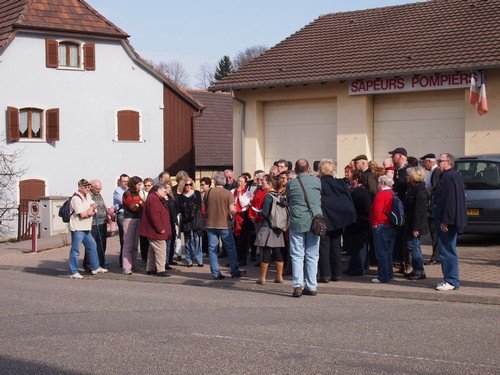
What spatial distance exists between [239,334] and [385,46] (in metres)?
17.8

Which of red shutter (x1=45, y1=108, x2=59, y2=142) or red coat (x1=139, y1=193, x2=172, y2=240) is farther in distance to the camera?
red shutter (x1=45, y1=108, x2=59, y2=142)

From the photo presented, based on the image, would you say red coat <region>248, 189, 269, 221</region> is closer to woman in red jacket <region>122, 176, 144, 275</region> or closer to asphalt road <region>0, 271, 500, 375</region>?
asphalt road <region>0, 271, 500, 375</region>

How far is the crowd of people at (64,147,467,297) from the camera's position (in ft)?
41.7

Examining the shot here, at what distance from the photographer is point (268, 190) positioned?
14227 millimetres

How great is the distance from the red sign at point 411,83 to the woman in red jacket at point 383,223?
10204mm

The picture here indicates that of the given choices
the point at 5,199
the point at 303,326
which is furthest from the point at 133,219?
the point at 5,199

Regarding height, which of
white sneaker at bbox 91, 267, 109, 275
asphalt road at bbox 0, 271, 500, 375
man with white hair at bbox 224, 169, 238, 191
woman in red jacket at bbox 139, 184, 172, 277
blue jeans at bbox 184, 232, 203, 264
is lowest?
white sneaker at bbox 91, 267, 109, 275

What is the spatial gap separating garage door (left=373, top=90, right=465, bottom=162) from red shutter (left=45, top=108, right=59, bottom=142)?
50.5 ft

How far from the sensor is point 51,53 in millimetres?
35469

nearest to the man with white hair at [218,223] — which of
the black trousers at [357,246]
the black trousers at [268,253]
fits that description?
the black trousers at [268,253]

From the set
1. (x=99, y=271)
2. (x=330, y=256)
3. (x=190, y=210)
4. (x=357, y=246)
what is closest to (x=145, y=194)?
(x=190, y=210)

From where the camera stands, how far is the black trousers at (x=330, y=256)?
45.7ft

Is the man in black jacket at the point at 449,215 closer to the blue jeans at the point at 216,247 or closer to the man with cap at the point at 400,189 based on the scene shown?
the man with cap at the point at 400,189

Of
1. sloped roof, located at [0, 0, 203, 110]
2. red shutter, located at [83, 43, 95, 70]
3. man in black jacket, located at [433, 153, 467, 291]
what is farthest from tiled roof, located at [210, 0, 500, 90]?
red shutter, located at [83, 43, 95, 70]
